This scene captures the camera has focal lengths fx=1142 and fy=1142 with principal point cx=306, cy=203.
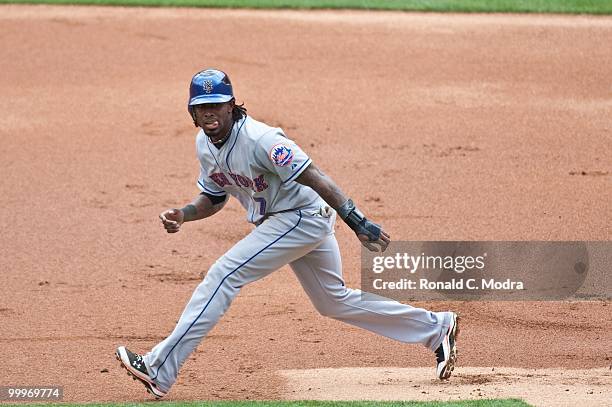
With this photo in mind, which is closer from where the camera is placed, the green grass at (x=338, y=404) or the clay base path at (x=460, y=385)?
the green grass at (x=338, y=404)

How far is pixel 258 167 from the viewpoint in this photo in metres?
6.14

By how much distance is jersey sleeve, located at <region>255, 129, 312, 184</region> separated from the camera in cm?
601

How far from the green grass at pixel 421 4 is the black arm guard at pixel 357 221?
31.7ft

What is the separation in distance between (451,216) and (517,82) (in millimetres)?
3674

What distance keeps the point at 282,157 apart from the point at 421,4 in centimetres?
999

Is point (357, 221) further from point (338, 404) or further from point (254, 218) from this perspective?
point (338, 404)

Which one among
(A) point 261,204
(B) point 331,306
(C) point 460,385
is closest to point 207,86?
(A) point 261,204

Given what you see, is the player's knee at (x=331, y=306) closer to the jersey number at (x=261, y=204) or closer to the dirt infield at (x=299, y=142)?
the dirt infield at (x=299, y=142)

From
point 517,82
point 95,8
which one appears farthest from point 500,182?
point 95,8

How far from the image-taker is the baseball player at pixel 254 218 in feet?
20.0

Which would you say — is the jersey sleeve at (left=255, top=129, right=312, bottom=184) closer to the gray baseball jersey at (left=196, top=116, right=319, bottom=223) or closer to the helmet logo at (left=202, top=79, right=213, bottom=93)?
the gray baseball jersey at (left=196, top=116, right=319, bottom=223)

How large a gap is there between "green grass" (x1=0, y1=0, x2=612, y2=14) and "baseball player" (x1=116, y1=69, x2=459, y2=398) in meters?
9.31

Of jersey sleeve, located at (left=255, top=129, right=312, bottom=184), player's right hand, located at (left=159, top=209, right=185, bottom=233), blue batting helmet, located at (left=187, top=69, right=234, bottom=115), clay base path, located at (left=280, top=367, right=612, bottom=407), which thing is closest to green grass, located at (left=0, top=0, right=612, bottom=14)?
clay base path, located at (left=280, top=367, right=612, bottom=407)

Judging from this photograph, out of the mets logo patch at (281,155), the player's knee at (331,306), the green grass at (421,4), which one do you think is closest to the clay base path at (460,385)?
the player's knee at (331,306)
